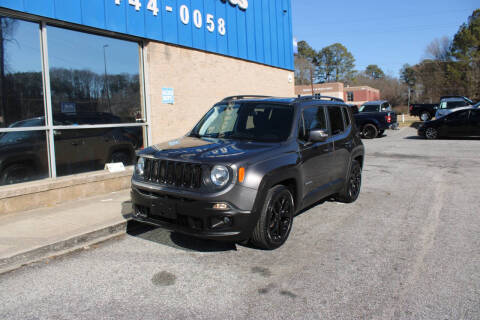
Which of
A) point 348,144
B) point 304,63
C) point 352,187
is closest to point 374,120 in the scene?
A: point 352,187

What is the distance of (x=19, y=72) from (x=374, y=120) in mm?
17764

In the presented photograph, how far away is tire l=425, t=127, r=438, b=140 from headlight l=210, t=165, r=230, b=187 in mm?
18155

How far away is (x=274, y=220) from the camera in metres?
4.53

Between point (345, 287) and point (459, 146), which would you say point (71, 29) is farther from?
point (459, 146)

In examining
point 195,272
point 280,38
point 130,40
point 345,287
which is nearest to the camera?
point 345,287

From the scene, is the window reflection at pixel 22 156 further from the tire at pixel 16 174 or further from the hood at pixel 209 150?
the hood at pixel 209 150

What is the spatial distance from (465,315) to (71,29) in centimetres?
760

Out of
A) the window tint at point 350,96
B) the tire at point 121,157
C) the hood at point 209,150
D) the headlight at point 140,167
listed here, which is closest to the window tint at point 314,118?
the hood at point 209,150

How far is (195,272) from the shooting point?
403cm

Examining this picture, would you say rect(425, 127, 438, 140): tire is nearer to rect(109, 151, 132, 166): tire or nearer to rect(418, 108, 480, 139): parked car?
rect(418, 108, 480, 139): parked car

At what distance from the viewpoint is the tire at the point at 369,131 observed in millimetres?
20625

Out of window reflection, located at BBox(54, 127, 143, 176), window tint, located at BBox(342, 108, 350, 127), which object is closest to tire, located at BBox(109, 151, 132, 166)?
window reflection, located at BBox(54, 127, 143, 176)

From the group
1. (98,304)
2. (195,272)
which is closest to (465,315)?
(195,272)

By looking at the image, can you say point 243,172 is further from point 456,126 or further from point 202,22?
point 456,126
